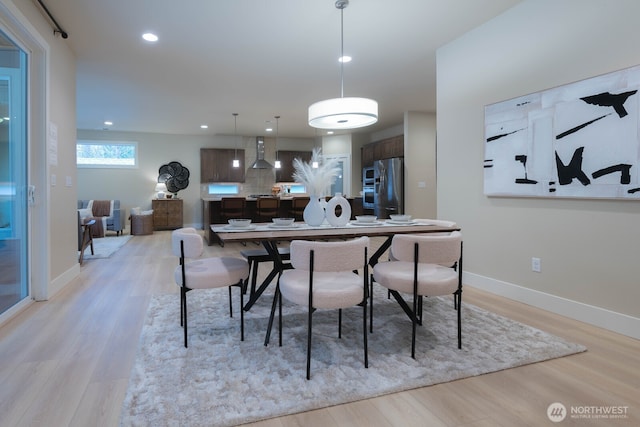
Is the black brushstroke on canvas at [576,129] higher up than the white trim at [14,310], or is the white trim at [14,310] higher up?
the black brushstroke on canvas at [576,129]

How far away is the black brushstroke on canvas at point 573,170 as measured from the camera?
2.71 m

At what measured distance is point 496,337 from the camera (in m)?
2.44

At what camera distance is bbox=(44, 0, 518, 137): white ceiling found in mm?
3232

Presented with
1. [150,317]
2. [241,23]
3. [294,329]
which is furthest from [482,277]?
[241,23]

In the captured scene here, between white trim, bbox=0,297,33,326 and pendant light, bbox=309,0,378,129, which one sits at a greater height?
pendant light, bbox=309,0,378,129

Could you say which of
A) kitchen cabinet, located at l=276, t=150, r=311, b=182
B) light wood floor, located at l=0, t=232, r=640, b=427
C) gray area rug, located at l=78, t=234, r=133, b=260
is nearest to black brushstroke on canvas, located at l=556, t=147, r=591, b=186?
light wood floor, located at l=0, t=232, r=640, b=427

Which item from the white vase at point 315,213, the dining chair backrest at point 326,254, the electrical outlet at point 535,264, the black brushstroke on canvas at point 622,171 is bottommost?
the electrical outlet at point 535,264

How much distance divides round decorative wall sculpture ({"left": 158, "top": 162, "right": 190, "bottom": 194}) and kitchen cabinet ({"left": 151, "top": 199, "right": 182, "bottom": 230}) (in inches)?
22.1

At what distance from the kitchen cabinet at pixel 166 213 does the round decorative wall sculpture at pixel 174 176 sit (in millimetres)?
561

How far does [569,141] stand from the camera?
2.78m

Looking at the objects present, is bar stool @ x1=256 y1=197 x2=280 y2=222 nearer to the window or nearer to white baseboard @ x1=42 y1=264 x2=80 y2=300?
white baseboard @ x1=42 y1=264 x2=80 y2=300

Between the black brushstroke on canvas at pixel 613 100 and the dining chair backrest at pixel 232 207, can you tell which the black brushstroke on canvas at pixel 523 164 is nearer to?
the black brushstroke on canvas at pixel 613 100

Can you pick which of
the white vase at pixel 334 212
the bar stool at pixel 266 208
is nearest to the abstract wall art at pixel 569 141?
the white vase at pixel 334 212

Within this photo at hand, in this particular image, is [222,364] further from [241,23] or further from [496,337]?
[241,23]
